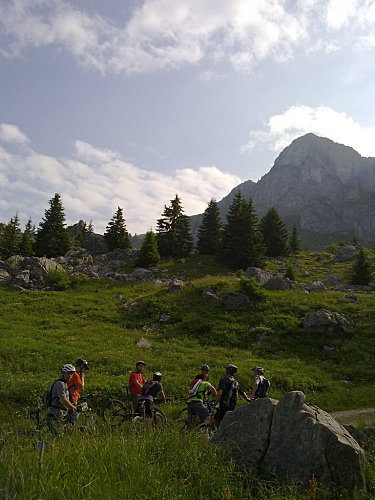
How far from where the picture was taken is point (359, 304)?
34312mm

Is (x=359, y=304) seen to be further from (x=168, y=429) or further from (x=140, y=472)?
(x=140, y=472)

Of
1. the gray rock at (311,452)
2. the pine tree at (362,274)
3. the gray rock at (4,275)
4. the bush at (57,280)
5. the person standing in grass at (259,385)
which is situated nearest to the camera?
the gray rock at (311,452)

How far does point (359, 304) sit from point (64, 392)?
28.7 metres

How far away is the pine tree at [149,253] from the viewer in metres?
53.8

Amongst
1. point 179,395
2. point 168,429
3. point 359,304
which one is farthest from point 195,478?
point 359,304

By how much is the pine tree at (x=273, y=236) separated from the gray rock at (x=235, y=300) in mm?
30009

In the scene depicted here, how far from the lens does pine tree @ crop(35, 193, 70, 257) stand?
57500 millimetres

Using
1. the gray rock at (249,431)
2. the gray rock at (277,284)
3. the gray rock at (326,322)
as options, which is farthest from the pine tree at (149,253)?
the gray rock at (249,431)

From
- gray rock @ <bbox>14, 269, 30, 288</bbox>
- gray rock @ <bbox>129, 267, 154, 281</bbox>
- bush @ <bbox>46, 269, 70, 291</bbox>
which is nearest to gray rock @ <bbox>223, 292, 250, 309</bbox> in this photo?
gray rock @ <bbox>129, 267, 154, 281</bbox>

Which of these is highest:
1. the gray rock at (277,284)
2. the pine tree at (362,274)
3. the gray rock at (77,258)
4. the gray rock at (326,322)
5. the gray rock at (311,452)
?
the pine tree at (362,274)

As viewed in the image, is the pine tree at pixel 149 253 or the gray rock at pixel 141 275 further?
the pine tree at pixel 149 253

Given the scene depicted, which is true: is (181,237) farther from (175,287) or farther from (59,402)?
(59,402)

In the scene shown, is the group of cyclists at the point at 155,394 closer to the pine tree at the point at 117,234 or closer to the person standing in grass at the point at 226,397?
the person standing in grass at the point at 226,397

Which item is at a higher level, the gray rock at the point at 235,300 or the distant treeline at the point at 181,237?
the distant treeline at the point at 181,237
